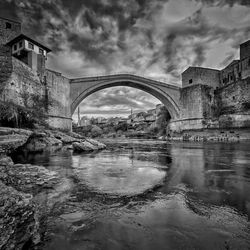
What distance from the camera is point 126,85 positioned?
111 feet

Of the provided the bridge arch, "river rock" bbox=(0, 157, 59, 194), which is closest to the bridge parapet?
the bridge arch

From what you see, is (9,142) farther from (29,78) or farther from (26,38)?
(26,38)

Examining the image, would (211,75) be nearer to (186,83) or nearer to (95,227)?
(186,83)

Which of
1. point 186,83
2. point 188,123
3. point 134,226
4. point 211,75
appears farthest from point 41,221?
point 211,75

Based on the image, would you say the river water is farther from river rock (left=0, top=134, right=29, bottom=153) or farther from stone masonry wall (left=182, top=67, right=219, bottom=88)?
stone masonry wall (left=182, top=67, right=219, bottom=88)

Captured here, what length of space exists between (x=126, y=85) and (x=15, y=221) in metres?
33.8

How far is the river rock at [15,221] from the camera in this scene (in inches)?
54.7

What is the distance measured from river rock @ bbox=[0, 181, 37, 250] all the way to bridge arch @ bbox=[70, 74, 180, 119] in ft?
87.3

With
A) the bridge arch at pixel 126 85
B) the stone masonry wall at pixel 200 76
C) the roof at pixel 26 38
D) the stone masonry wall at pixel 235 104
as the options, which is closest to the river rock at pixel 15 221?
the bridge arch at pixel 126 85

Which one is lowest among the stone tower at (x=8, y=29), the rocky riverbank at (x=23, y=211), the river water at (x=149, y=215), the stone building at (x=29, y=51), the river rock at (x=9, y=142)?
the river water at (x=149, y=215)

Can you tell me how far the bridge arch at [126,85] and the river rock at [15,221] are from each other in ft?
87.3

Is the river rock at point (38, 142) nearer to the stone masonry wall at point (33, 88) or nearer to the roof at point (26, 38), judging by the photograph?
the stone masonry wall at point (33, 88)

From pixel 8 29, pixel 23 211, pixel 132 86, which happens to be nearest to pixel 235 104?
pixel 132 86

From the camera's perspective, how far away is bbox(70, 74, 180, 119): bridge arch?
27394mm
